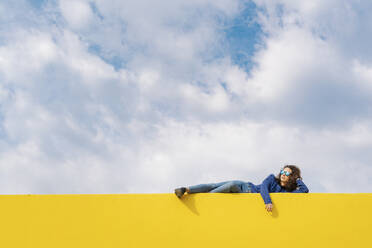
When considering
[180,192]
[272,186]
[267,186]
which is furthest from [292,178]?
[180,192]

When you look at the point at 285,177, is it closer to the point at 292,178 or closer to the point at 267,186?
the point at 292,178

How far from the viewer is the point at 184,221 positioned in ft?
12.4

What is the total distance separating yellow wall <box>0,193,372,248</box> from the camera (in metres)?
3.72

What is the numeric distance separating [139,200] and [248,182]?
1.40 m

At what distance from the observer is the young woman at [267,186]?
12.6 feet

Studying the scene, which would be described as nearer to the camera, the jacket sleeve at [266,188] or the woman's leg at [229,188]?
the jacket sleeve at [266,188]

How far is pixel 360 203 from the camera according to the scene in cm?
390

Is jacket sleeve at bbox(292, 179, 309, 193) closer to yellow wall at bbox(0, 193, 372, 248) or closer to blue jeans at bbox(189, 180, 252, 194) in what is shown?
yellow wall at bbox(0, 193, 372, 248)

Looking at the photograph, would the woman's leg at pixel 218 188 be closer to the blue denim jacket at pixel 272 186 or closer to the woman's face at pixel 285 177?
the blue denim jacket at pixel 272 186

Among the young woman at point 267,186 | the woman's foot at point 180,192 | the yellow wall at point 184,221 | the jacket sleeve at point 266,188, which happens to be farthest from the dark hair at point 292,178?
the woman's foot at point 180,192

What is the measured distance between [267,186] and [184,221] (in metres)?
1.12

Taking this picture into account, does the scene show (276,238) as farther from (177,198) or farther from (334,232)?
(177,198)

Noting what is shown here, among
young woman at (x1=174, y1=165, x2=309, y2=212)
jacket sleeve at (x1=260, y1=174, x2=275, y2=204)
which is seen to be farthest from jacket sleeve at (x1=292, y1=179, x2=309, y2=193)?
jacket sleeve at (x1=260, y1=174, x2=275, y2=204)

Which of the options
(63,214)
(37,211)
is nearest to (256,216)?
(63,214)
